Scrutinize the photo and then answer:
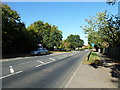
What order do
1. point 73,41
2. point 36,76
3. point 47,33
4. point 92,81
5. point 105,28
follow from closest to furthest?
point 92,81 < point 36,76 < point 105,28 < point 47,33 < point 73,41

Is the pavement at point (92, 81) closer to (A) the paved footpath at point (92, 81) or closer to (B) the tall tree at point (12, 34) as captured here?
(A) the paved footpath at point (92, 81)

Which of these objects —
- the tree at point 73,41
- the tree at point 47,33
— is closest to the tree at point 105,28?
the tree at point 47,33

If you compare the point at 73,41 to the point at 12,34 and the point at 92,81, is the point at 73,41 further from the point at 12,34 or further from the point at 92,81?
the point at 92,81

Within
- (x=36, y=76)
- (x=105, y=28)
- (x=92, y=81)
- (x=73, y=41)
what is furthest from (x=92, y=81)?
(x=73, y=41)

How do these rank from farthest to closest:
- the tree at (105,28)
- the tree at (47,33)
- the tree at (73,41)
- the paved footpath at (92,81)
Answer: the tree at (73,41) → the tree at (47,33) → the tree at (105,28) → the paved footpath at (92,81)

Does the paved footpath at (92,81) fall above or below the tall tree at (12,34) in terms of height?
below

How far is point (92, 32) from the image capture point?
1024 inches

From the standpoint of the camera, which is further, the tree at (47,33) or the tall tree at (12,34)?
the tree at (47,33)

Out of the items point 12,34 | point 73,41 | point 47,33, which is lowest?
point 12,34

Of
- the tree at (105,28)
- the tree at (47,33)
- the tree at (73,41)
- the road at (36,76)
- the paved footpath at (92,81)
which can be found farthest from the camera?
the tree at (73,41)

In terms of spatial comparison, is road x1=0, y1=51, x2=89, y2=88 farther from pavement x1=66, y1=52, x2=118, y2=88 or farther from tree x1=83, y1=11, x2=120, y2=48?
tree x1=83, y1=11, x2=120, y2=48

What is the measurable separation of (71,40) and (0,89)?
99.2m

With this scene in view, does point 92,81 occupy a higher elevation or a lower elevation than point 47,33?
lower

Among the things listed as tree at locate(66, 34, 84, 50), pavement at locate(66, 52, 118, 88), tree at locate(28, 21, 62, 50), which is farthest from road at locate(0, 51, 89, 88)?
tree at locate(66, 34, 84, 50)
